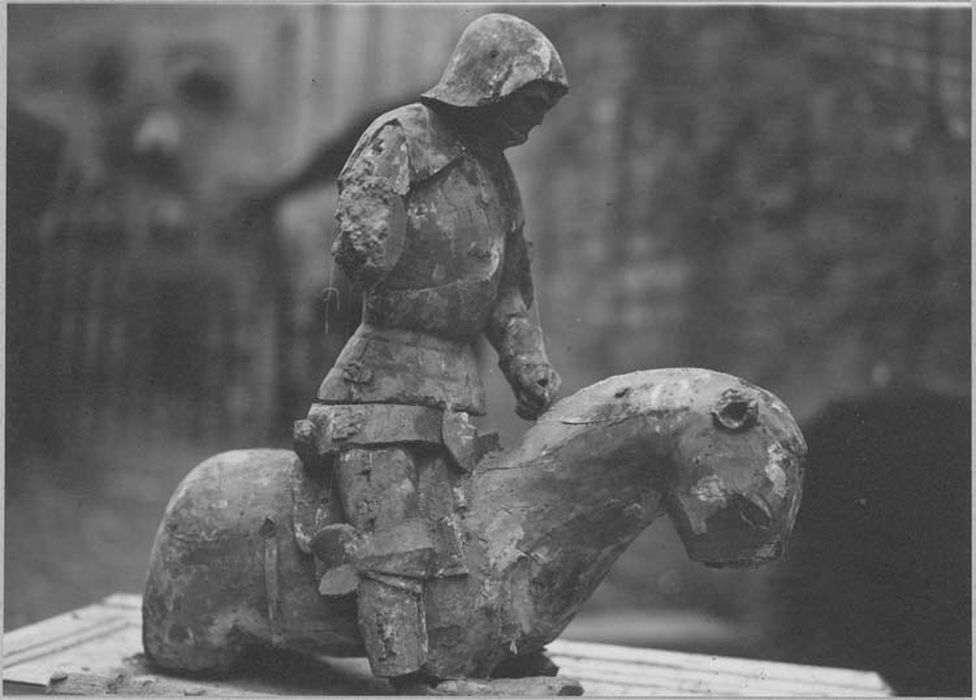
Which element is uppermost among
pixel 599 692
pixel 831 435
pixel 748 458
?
pixel 748 458

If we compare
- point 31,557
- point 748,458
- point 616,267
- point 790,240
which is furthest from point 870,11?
point 31,557

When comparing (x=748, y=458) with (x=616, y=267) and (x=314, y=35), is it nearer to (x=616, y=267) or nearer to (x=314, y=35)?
(x=616, y=267)

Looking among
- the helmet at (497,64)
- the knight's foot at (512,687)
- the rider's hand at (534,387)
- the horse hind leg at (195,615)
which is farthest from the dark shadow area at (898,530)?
the horse hind leg at (195,615)

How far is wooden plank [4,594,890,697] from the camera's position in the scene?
3.32m

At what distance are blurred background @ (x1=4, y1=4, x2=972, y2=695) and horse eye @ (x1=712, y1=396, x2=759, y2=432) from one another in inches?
72.5

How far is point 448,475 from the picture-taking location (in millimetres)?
3139

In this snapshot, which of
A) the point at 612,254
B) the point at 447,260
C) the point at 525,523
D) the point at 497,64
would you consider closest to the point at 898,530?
the point at 612,254

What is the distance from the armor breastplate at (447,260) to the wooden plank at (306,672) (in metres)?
0.98

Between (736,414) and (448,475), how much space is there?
2.32 ft

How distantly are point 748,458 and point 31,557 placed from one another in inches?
141

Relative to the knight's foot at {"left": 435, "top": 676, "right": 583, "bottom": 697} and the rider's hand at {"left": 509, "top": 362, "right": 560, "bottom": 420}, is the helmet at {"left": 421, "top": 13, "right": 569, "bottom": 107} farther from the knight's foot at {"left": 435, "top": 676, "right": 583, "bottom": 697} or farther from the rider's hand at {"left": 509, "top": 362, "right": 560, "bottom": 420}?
the knight's foot at {"left": 435, "top": 676, "right": 583, "bottom": 697}

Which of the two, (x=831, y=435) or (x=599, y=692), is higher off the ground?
(x=831, y=435)

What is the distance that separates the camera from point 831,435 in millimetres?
4727

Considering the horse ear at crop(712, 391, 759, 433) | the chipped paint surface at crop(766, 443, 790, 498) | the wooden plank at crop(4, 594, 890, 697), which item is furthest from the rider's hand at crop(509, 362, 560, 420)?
the wooden plank at crop(4, 594, 890, 697)
